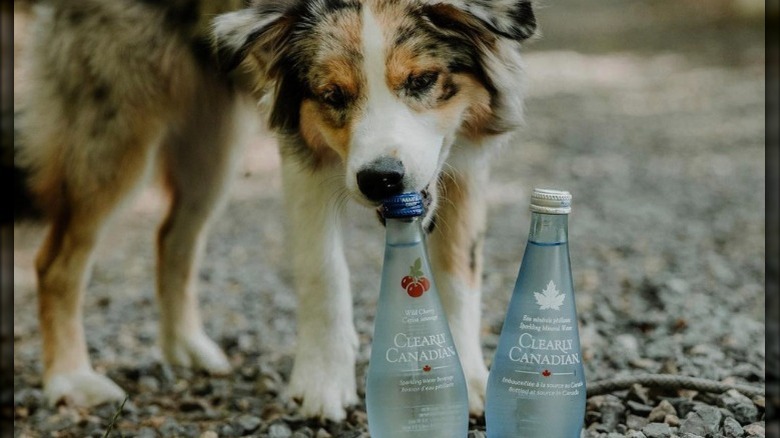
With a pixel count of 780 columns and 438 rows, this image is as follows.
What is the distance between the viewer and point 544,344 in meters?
2.03

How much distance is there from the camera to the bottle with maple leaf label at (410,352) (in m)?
2.03

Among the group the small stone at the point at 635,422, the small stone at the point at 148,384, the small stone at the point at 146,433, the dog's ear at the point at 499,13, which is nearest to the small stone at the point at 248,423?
the small stone at the point at 146,433

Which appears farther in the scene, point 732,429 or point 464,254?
point 464,254

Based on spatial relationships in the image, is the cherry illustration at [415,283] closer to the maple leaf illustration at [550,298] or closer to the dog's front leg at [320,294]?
the maple leaf illustration at [550,298]

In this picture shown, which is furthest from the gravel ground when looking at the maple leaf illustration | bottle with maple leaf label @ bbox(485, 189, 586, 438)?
the maple leaf illustration

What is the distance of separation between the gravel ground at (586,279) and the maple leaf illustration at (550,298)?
0.55m

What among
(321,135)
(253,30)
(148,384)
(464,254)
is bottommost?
(148,384)

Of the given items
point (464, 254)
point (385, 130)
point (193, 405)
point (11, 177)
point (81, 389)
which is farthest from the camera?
point (11, 177)

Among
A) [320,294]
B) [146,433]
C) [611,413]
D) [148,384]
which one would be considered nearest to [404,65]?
[320,294]

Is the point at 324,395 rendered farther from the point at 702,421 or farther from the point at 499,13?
the point at 499,13

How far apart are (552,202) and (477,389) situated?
0.95 m

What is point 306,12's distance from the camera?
2.83 m

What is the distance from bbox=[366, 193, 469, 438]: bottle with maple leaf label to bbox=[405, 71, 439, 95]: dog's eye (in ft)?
2.02

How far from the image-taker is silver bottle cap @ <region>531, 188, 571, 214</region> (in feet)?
6.55
